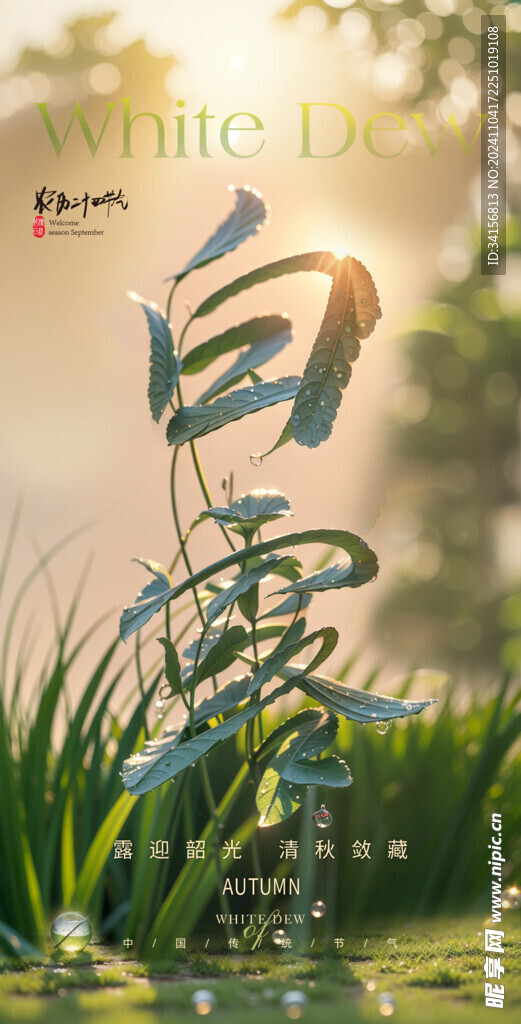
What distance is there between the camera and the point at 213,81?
140 cm

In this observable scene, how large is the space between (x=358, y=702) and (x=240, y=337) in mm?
584

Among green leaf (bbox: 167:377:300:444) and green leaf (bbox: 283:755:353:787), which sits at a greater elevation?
green leaf (bbox: 167:377:300:444)

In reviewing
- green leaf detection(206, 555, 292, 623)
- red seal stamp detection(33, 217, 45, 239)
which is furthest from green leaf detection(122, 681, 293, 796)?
red seal stamp detection(33, 217, 45, 239)

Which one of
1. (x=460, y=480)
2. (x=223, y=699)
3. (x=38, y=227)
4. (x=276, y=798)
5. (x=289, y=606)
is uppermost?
(x=38, y=227)

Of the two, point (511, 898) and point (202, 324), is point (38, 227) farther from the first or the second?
point (511, 898)

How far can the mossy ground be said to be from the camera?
106 cm

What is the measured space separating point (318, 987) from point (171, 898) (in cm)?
26

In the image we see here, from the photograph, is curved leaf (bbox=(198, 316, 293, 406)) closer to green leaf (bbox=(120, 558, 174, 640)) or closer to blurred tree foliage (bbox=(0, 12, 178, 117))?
green leaf (bbox=(120, 558, 174, 640))

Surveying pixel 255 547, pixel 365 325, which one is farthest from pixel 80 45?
pixel 255 547

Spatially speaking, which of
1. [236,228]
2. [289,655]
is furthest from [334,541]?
[236,228]

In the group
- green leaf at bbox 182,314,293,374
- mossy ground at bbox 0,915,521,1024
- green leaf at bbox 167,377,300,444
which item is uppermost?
green leaf at bbox 182,314,293,374

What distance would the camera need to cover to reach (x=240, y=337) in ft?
4.00

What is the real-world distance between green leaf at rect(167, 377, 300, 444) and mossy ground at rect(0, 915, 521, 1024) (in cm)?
79

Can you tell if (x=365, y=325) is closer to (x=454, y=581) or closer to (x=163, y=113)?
(x=163, y=113)
